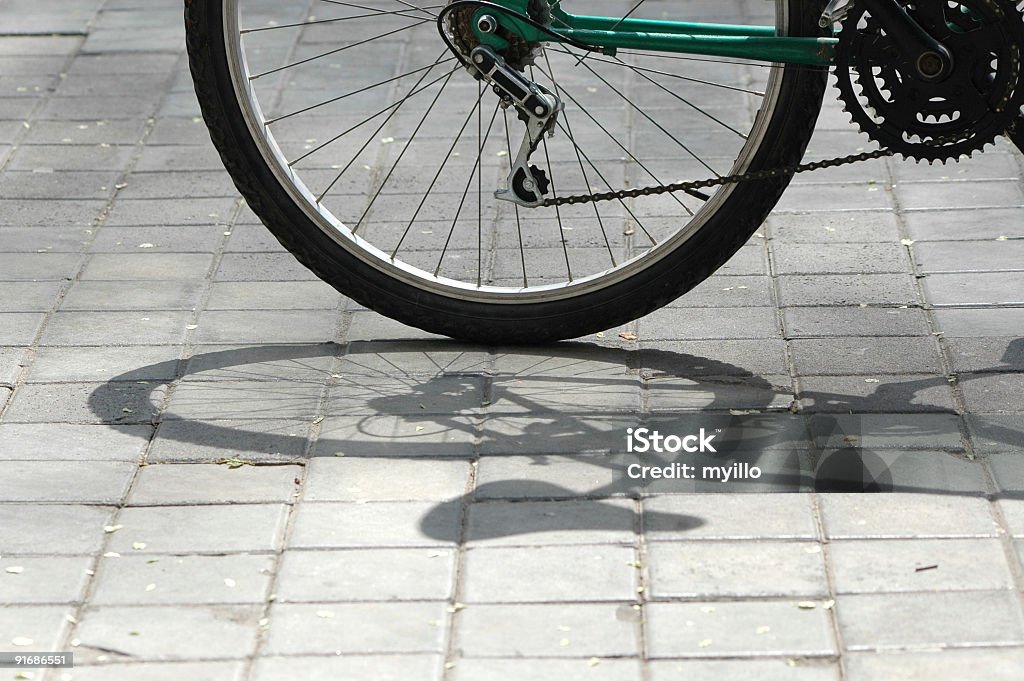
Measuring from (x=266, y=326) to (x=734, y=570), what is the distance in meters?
1.79

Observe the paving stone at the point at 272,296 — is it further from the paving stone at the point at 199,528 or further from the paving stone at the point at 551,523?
the paving stone at the point at 551,523

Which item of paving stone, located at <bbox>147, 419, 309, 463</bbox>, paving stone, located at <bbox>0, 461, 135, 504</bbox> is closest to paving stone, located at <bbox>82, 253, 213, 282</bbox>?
paving stone, located at <bbox>147, 419, 309, 463</bbox>

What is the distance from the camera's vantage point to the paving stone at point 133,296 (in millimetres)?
4625

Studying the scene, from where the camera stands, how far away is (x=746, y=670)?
2.89m

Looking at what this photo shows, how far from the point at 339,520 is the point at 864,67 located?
1624 millimetres

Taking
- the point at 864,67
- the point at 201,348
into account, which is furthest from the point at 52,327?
the point at 864,67

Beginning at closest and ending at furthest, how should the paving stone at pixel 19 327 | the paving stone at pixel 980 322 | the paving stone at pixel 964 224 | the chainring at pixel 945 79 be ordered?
the chainring at pixel 945 79 → the paving stone at pixel 980 322 → the paving stone at pixel 19 327 → the paving stone at pixel 964 224

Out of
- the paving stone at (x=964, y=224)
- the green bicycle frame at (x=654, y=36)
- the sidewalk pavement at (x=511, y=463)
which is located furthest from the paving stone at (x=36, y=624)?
the paving stone at (x=964, y=224)

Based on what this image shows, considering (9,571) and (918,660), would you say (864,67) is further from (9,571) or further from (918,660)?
(9,571)

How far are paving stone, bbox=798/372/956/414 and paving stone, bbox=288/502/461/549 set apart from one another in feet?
3.40

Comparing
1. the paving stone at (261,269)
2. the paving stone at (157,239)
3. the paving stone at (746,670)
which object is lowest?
the paving stone at (746,670)

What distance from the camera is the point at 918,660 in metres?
2.91

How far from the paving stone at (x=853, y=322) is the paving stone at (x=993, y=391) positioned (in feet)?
1.01

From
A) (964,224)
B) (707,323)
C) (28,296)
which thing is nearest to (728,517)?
(707,323)
